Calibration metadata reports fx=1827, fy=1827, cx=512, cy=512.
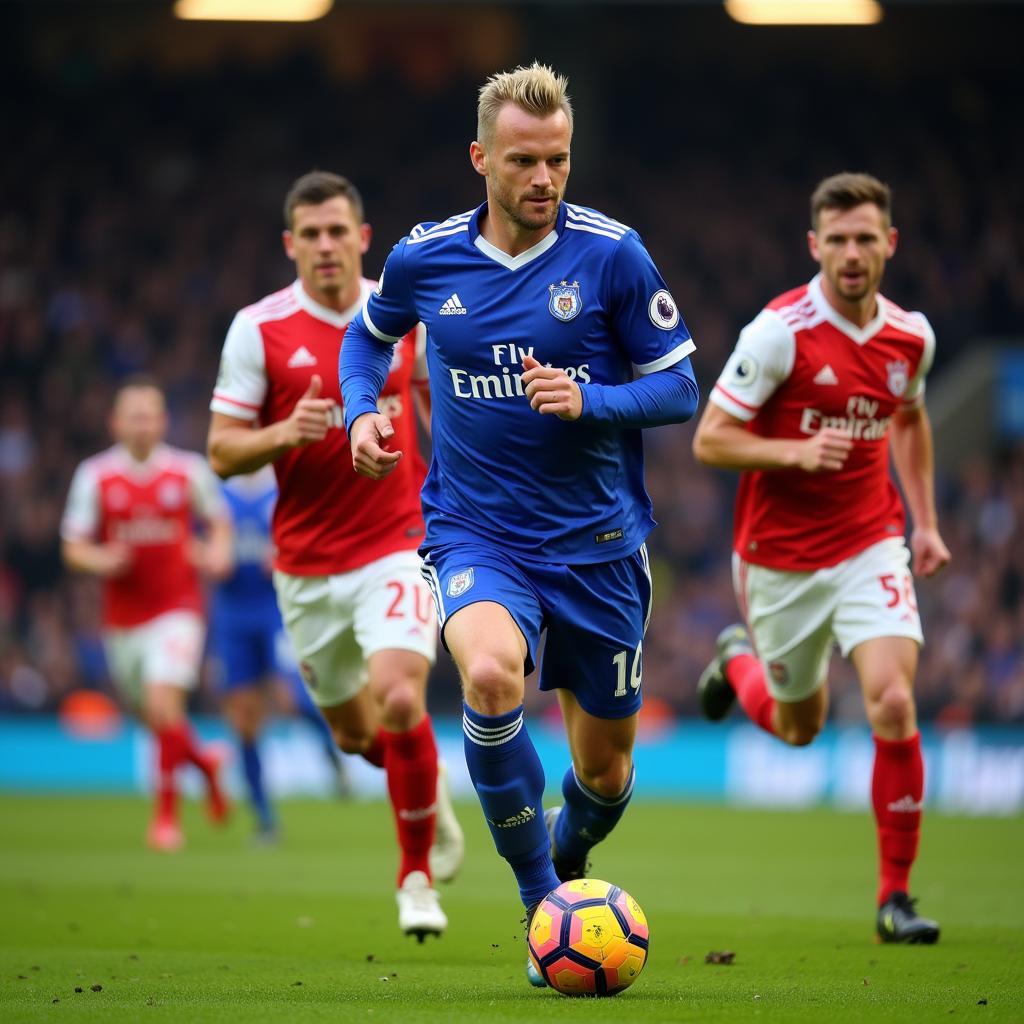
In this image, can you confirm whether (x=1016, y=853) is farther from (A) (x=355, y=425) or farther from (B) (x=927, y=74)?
(B) (x=927, y=74)

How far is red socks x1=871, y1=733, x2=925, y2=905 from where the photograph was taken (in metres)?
7.44

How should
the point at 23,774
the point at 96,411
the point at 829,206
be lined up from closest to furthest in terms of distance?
the point at 829,206 < the point at 23,774 < the point at 96,411

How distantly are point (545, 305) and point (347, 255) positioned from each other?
2.11m

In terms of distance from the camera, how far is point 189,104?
29.6 m

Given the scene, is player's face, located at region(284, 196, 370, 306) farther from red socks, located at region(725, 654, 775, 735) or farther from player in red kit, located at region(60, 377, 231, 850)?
player in red kit, located at region(60, 377, 231, 850)

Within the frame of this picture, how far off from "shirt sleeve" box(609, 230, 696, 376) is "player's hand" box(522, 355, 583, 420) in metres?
0.48

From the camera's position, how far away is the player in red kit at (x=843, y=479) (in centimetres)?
756

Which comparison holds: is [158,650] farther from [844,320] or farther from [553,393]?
[553,393]

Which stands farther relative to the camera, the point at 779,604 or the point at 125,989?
the point at 779,604

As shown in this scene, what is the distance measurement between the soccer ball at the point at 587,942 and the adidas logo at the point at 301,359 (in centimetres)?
307

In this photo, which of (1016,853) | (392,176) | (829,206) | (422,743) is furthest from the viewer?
(392,176)

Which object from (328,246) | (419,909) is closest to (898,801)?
(419,909)

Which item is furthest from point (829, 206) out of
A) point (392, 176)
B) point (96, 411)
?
point (392, 176)

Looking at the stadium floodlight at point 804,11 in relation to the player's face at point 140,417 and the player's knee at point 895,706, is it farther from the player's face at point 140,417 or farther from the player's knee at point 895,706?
the player's knee at point 895,706
